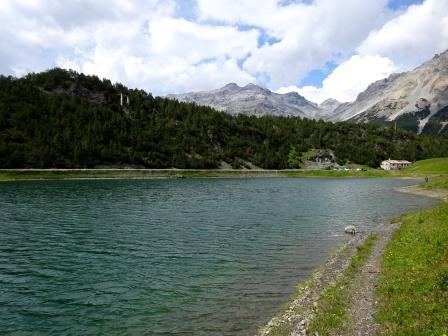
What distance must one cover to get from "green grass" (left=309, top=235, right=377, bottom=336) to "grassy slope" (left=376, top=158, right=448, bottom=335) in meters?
2.18

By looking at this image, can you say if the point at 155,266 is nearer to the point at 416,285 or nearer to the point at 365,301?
the point at 365,301

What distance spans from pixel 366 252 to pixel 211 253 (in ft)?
53.9

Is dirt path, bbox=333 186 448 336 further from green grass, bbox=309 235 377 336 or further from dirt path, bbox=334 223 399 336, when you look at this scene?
green grass, bbox=309 235 377 336

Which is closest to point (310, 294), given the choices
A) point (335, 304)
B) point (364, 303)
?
point (335, 304)

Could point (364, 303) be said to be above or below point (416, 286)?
below

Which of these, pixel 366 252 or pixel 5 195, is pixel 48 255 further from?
pixel 5 195

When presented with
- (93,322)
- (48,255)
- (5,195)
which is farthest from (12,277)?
(5,195)

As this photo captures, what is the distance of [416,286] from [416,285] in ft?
0.52

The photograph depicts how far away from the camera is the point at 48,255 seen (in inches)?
1695

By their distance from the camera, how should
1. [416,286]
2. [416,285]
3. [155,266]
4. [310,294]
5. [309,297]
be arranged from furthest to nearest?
[155,266], [310,294], [309,297], [416,285], [416,286]

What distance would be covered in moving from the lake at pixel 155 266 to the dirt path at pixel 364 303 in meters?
5.51

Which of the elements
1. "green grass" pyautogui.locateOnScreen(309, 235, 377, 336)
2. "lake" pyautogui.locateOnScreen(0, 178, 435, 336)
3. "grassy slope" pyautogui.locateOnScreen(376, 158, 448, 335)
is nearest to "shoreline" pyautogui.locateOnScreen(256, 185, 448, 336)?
"green grass" pyautogui.locateOnScreen(309, 235, 377, 336)

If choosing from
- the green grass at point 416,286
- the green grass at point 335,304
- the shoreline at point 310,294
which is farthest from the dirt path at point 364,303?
the shoreline at point 310,294

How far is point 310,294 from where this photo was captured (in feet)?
96.2
